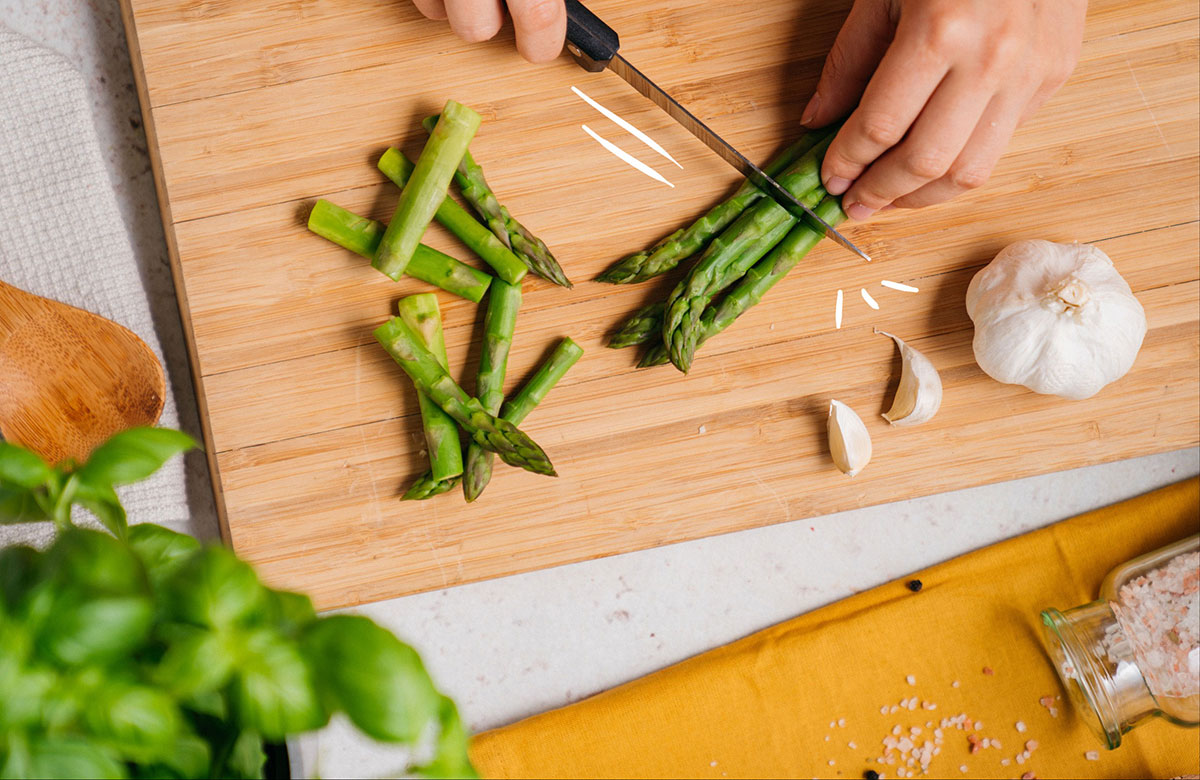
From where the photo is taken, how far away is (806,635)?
1832 millimetres

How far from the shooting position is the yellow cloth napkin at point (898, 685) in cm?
182

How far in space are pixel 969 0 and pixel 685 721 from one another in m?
1.53


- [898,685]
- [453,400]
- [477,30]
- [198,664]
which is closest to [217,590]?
[198,664]

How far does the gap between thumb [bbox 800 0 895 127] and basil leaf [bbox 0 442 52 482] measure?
131 centimetres

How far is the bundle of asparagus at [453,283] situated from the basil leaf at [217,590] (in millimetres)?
933

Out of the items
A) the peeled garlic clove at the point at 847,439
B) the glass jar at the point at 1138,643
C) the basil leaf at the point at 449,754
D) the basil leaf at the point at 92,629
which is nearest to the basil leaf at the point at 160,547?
the basil leaf at the point at 92,629

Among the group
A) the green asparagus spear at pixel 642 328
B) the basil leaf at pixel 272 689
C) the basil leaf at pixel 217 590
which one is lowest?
the green asparagus spear at pixel 642 328

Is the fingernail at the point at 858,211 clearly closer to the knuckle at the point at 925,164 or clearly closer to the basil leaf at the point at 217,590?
the knuckle at the point at 925,164

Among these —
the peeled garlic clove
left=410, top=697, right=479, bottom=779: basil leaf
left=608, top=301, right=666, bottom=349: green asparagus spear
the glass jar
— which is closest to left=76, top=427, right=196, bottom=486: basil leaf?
left=410, top=697, right=479, bottom=779: basil leaf

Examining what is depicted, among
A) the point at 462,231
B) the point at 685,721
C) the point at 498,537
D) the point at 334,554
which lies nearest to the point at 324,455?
the point at 334,554

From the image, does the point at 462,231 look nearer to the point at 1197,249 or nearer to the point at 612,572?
the point at 612,572

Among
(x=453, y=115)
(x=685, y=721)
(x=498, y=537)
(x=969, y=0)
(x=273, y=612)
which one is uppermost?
(x=969, y=0)

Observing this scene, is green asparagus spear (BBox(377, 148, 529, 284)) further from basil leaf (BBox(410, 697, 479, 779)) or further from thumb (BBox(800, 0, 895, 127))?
basil leaf (BBox(410, 697, 479, 779))

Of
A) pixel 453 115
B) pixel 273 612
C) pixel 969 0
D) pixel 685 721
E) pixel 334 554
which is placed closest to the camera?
pixel 273 612
